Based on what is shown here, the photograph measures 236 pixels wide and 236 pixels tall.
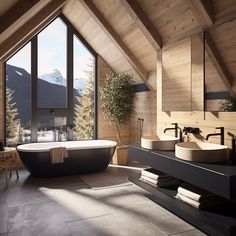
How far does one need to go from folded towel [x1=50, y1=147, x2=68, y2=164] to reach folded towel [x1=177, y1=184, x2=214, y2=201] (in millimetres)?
2395

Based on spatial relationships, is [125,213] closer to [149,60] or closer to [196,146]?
[196,146]

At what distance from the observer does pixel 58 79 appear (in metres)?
6.50

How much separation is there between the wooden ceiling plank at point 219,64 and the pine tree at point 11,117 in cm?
448

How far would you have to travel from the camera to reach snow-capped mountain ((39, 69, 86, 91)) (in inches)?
251

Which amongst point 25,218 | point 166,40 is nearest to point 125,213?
point 25,218

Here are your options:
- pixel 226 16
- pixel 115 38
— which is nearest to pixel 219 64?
pixel 226 16

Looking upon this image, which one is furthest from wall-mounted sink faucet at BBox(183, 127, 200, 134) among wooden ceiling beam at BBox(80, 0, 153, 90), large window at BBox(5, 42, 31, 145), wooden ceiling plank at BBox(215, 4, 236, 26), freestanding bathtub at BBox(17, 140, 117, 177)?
large window at BBox(5, 42, 31, 145)

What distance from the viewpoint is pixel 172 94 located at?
411 cm

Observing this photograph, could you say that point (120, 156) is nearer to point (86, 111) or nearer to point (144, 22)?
point (86, 111)

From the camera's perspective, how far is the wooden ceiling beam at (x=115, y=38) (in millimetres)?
5086

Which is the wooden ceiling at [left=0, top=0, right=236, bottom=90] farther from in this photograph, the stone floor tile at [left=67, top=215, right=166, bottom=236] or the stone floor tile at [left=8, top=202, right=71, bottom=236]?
the stone floor tile at [left=8, top=202, right=71, bottom=236]

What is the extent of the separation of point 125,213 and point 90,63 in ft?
14.4

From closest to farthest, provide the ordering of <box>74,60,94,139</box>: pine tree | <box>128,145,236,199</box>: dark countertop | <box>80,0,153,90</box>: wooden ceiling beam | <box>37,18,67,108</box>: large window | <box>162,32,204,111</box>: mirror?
<box>128,145,236,199</box>: dark countertop
<box>162,32,204,111</box>: mirror
<box>80,0,153,90</box>: wooden ceiling beam
<box>37,18,67,108</box>: large window
<box>74,60,94,139</box>: pine tree

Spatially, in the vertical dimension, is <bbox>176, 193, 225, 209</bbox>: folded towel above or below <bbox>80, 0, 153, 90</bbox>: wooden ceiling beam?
below
